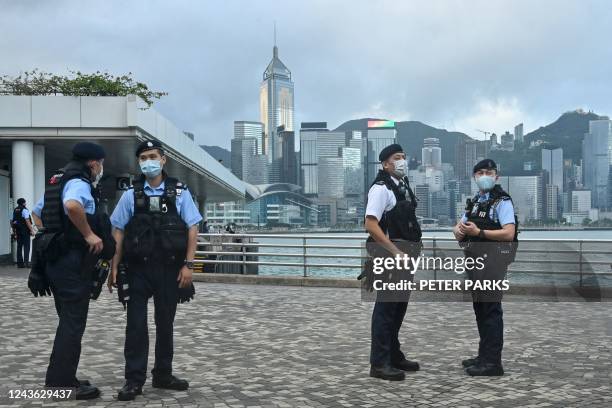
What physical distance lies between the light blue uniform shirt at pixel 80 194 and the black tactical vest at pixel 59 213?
0.03 m

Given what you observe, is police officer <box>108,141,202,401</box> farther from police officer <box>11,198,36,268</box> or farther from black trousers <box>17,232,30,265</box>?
black trousers <box>17,232,30,265</box>

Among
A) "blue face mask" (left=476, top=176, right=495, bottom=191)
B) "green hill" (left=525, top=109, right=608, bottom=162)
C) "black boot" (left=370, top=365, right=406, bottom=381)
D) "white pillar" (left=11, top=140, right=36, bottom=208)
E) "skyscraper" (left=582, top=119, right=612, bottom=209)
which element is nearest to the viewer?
"black boot" (left=370, top=365, right=406, bottom=381)

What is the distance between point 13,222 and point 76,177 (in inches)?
491

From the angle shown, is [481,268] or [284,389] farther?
[481,268]

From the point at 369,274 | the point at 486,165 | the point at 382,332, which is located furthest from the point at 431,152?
the point at 382,332

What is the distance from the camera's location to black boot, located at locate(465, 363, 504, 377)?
5219mm

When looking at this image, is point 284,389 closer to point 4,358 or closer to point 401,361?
point 401,361

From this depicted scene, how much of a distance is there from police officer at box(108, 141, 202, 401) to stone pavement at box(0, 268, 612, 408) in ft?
0.81

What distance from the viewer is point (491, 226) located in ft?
17.7

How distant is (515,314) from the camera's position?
9102 mm

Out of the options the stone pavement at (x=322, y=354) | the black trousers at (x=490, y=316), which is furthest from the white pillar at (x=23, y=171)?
the black trousers at (x=490, y=316)

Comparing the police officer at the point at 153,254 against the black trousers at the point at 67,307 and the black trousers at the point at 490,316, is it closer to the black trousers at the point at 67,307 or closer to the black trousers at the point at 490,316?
the black trousers at the point at 67,307

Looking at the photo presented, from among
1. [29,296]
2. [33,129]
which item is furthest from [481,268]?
[33,129]

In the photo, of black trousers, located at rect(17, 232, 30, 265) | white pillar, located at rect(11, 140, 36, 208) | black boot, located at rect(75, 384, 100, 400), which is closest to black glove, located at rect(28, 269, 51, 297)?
black boot, located at rect(75, 384, 100, 400)
